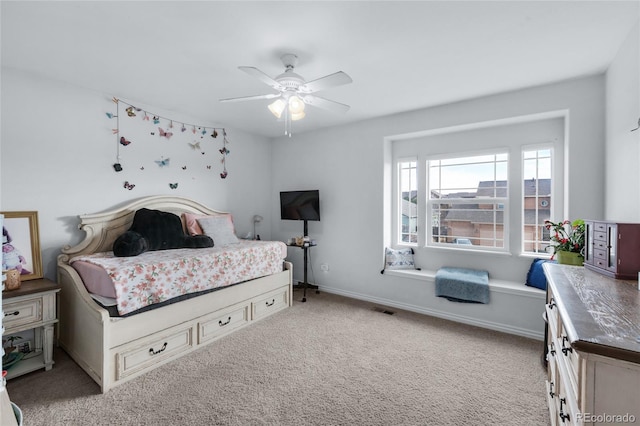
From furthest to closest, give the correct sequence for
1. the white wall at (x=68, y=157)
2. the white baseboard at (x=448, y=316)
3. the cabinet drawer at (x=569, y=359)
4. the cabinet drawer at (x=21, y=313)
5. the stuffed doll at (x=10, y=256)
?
1. the white baseboard at (x=448, y=316)
2. the white wall at (x=68, y=157)
3. the stuffed doll at (x=10, y=256)
4. the cabinet drawer at (x=21, y=313)
5. the cabinet drawer at (x=569, y=359)

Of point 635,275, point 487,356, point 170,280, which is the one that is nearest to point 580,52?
point 635,275

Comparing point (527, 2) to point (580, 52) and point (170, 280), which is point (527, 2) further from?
point (170, 280)

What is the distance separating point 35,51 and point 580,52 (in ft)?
13.4

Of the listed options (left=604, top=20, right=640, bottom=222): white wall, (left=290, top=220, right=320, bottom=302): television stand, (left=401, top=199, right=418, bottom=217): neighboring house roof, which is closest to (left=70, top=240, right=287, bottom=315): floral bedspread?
(left=290, top=220, right=320, bottom=302): television stand

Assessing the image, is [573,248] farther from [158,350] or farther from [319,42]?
[158,350]

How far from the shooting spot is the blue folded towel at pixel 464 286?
10.00 ft

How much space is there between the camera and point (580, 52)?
7.11 feet

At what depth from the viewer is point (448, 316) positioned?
11.0 feet

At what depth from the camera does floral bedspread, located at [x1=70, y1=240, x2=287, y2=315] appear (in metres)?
2.18

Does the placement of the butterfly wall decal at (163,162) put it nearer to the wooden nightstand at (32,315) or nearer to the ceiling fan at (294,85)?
the wooden nightstand at (32,315)

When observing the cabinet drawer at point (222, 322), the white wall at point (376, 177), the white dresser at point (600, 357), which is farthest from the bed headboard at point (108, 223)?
the white dresser at point (600, 357)

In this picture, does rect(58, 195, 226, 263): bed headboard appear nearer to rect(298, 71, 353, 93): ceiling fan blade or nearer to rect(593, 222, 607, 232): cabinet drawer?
rect(298, 71, 353, 93): ceiling fan blade

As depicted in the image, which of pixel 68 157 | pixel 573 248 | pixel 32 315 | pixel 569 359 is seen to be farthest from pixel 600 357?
pixel 68 157

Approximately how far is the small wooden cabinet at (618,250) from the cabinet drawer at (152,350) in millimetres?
3032
